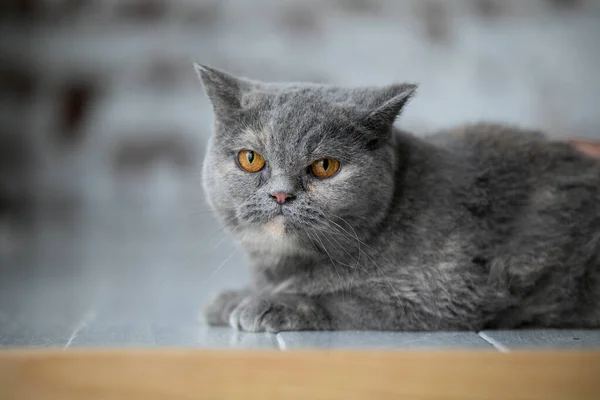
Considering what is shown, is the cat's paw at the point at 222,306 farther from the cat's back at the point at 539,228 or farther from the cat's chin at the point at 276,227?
the cat's back at the point at 539,228

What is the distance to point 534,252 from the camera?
1766mm

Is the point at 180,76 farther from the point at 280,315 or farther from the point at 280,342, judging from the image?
the point at 280,342

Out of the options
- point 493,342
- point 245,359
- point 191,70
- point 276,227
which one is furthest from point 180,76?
point 245,359

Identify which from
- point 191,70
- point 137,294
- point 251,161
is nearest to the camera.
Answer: point 251,161

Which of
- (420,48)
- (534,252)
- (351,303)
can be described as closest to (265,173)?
(351,303)

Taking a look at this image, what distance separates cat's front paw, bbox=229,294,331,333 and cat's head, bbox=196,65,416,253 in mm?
139

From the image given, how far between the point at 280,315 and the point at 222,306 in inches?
8.3

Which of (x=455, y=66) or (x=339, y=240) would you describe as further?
(x=455, y=66)

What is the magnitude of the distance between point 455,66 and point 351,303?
2258 millimetres

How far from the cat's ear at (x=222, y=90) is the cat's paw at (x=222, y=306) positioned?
1.50 feet

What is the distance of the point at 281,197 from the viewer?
158 centimetres

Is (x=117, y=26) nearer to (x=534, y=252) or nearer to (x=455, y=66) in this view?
(x=455, y=66)

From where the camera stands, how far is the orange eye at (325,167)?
5.33 ft

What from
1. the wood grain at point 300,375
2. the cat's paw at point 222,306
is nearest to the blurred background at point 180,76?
the cat's paw at point 222,306
